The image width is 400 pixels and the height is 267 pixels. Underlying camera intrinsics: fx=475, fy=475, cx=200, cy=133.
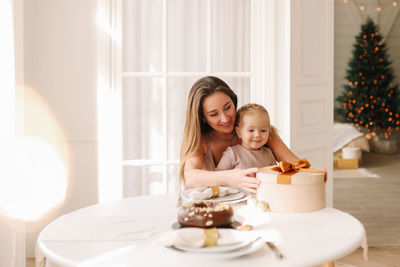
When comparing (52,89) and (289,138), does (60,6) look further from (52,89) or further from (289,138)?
(289,138)

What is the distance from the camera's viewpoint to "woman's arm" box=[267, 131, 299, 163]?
212cm

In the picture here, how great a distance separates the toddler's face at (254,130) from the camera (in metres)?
1.96

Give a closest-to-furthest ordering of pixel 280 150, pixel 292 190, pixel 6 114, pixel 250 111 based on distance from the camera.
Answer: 1. pixel 292 190
2. pixel 250 111
3. pixel 280 150
4. pixel 6 114

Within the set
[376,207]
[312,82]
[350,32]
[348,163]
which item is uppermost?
[350,32]

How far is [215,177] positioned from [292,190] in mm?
447

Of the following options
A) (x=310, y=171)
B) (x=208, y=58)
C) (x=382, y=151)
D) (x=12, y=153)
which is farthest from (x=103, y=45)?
(x=382, y=151)

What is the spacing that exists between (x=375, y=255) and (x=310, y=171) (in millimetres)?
2177

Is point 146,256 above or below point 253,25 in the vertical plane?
below

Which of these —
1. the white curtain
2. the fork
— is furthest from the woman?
the white curtain

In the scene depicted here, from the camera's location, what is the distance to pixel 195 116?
206cm

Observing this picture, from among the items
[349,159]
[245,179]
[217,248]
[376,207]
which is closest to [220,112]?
[245,179]

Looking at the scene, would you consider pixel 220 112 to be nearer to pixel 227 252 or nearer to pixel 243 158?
pixel 243 158

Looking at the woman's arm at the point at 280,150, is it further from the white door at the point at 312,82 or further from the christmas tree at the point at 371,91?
the christmas tree at the point at 371,91

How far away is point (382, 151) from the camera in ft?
26.2
